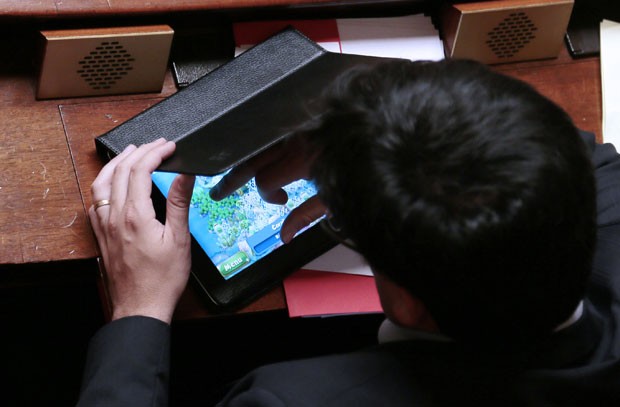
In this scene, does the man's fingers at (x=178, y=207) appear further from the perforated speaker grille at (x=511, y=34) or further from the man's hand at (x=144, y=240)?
the perforated speaker grille at (x=511, y=34)

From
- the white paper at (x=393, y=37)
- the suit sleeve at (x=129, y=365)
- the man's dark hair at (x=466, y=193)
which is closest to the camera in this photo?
the man's dark hair at (x=466, y=193)

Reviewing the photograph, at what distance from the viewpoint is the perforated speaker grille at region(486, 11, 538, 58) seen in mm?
1461

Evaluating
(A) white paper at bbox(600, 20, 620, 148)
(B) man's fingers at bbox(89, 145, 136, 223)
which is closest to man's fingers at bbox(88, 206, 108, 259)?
(B) man's fingers at bbox(89, 145, 136, 223)

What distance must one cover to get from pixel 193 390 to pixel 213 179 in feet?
2.42

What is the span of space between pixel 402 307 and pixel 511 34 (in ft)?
2.26

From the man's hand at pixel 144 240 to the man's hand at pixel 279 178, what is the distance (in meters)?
0.07

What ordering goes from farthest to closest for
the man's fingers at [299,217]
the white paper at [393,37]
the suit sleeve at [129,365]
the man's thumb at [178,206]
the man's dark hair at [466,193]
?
the white paper at [393,37] → the man's fingers at [299,217] → the man's thumb at [178,206] → the suit sleeve at [129,365] → the man's dark hair at [466,193]

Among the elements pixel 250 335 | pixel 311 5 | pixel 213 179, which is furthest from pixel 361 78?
pixel 250 335

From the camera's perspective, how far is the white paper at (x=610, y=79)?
147 cm

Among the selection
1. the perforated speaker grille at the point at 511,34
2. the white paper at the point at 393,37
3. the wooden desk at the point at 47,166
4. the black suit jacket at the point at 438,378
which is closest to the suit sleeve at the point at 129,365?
the black suit jacket at the point at 438,378

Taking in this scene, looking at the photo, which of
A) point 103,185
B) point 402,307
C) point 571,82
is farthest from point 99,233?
point 571,82

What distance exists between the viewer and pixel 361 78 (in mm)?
915

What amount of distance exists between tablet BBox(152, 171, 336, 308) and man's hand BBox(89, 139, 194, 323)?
0.06 meters

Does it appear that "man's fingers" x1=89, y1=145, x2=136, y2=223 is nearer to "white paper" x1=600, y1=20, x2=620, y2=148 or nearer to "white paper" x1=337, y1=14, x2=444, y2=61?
"white paper" x1=337, y1=14, x2=444, y2=61
